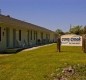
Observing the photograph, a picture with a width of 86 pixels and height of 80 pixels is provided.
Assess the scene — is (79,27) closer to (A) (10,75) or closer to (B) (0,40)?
(B) (0,40)

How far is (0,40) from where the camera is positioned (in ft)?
78.0

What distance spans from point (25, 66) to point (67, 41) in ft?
42.8

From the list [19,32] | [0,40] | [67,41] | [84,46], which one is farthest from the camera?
[19,32]

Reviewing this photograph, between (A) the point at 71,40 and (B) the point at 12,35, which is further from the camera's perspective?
(B) the point at 12,35

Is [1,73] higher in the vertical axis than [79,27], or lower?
lower

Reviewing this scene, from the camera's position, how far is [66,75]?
34.7 feet

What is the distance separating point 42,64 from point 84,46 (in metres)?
7.88

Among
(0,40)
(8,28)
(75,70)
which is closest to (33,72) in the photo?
(75,70)

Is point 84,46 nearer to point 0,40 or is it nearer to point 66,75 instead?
point 0,40

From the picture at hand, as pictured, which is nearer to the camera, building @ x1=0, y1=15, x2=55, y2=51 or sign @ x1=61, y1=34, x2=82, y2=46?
building @ x1=0, y1=15, x2=55, y2=51

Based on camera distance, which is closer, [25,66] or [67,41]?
[25,66]

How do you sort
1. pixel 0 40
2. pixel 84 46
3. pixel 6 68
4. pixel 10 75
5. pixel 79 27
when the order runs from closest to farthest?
pixel 10 75, pixel 6 68, pixel 84 46, pixel 0 40, pixel 79 27

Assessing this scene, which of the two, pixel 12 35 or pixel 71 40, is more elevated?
pixel 12 35

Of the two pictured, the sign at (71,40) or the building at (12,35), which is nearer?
the building at (12,35)
